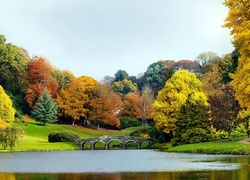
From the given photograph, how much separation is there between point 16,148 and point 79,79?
41.8 meters

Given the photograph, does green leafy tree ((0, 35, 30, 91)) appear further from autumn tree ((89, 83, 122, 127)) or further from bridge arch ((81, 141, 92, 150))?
bridge arch ((81, 141, 92, 150))

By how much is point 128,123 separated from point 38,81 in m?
22.8

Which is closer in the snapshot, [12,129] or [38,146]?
[12,129]

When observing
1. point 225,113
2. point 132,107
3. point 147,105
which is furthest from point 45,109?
point 225,113

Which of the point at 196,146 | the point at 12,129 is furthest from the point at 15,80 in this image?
the point at 196,146

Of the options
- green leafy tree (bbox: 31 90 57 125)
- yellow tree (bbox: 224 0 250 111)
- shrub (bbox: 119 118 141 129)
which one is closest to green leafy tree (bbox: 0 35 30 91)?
green leafy tree (bbox: 31 90 57 125)

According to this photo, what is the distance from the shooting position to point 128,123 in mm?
116938

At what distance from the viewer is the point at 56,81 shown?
11688 centimetres

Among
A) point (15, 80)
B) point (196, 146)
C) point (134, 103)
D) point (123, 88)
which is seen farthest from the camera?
point (123, 88)

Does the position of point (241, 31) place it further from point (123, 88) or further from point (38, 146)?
point (123, 88)

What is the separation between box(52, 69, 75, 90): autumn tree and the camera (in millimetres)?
119750

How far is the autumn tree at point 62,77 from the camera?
393 feet

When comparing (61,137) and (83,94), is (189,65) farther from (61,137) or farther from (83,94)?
(61,137)

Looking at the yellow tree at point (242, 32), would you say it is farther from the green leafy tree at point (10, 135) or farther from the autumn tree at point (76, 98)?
the autumn tree at point (76, 98)
